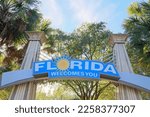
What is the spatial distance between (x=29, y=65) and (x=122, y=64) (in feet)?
12.0

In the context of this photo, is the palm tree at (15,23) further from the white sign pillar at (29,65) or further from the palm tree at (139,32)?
the palm tree at (139,32)

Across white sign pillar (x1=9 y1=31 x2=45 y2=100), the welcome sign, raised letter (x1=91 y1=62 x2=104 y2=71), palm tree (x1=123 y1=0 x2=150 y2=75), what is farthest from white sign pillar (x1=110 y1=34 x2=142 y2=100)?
white sign pillar (x1=9 y1=31 x2=45 y2=100)

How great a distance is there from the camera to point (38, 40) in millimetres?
11805

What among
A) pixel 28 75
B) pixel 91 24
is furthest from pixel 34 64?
pixel 91 24

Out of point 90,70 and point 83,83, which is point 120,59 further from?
point 83,83

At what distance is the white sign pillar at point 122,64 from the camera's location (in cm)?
988

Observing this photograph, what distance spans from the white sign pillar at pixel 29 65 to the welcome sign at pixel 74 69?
0.68 meters

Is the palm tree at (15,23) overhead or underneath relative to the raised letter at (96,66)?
overhead

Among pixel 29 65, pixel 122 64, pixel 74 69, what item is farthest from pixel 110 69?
pixel 29 65

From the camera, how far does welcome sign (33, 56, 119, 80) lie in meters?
9.65

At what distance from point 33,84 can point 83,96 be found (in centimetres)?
642

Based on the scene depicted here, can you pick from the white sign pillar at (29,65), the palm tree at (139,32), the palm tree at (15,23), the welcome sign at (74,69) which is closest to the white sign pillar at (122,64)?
the welcome sign at (74,69)

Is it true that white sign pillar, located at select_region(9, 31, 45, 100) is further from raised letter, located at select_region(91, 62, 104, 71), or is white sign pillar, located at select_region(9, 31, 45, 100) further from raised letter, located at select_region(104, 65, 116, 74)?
raised letter, located at select_region(104, 65, 116, 74)

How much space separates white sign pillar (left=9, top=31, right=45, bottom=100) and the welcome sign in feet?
2.22
